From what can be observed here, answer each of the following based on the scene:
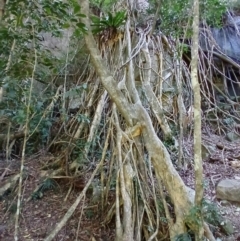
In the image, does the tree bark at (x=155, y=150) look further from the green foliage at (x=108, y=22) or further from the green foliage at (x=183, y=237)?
the green foliage at (x=108, y=22)

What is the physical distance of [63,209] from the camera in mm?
2885

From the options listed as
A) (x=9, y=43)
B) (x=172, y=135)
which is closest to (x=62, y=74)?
(x=172, y=135)

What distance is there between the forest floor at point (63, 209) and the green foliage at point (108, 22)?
4.68 feet

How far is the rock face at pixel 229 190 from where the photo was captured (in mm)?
2879

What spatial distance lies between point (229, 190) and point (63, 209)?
1380 mm

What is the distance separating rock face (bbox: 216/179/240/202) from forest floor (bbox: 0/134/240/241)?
46 millimetres

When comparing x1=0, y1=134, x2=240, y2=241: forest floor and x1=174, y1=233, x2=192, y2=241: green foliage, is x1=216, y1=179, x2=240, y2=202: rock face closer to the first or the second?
x1=0, y1=134, x2=240, y2=241: forest floor

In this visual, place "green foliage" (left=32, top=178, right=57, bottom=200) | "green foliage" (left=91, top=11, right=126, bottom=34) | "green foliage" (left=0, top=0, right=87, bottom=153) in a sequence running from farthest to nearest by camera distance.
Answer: "green foliage" (left=91, top=11, right=126, bottom=34) → "green foliage" (left=32, top=178, right=57, bottom=200) → "green foliage" (left=0, top=0, right=87, bottom=153)

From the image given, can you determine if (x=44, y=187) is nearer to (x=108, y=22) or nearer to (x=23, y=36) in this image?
(x=23, y=36)

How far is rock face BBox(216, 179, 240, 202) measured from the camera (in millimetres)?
2879

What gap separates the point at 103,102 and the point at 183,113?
39.3 inches

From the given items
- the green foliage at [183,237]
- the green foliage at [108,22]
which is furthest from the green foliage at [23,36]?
the green foliage at [183,237]

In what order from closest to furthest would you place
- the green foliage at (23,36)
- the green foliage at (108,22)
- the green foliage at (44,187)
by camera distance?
1. the green foliage at (23,36)
2. the green foliage at (44,187)
3. the green foliage at (108,22)

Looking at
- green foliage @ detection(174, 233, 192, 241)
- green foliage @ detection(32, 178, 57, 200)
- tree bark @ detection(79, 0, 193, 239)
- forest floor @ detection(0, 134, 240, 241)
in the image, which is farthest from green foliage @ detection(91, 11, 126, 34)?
green foliage @ detection(174, 233, 192, 241)
